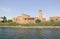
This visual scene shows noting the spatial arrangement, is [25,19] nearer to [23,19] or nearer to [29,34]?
[23,19]

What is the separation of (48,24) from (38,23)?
6135 millimetres

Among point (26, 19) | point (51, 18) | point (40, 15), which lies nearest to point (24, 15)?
point (26, 19)

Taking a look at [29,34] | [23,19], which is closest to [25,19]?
[23,19]

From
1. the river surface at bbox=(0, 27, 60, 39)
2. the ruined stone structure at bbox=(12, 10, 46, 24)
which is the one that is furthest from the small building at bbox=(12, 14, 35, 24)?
the river surface at bbox=(0, 27, 60, 39)

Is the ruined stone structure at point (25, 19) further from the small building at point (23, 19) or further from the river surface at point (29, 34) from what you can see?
the river surface at point (29, 34)

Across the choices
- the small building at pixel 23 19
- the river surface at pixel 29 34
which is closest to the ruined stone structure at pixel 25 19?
the small building at pixel 23 19

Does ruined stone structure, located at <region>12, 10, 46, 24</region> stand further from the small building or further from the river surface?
the river surface

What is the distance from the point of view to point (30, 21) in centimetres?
11062

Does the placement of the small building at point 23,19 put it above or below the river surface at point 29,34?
above

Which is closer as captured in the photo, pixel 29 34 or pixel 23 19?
pixel 29 34

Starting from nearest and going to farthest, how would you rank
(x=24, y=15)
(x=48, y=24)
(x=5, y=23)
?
(x=48, y=24)
(x=5, y=23)
(x=24, y=15)

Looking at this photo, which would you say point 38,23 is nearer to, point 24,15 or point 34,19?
point 34,19

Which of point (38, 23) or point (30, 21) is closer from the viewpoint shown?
point (38, 23)

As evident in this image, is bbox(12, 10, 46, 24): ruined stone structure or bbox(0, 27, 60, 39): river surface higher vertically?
bbox(12, 10, 46, 24): ruined stone structure
